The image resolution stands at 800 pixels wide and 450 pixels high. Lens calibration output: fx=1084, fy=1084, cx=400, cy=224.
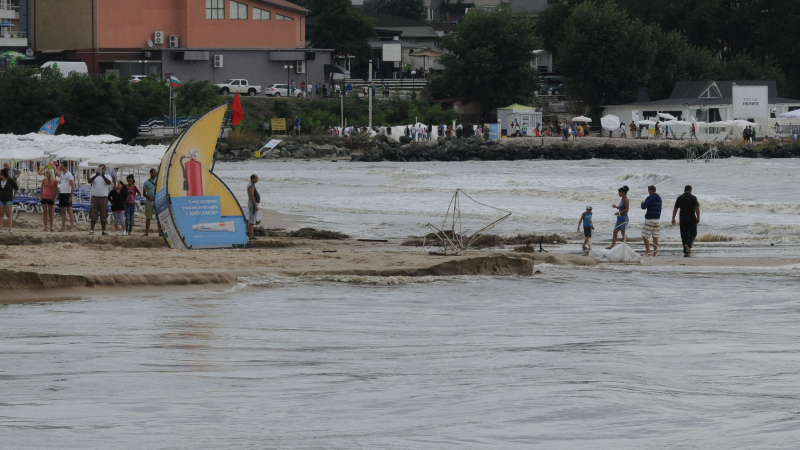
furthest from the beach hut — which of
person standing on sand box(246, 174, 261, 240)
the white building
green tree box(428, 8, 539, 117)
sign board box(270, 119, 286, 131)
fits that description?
person standing on sand box(246, 174, 261, 240)

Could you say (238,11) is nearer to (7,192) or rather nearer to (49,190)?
(49,190)

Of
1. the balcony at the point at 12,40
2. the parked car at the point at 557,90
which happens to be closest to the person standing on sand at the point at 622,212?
the balcony at the point at 12,40

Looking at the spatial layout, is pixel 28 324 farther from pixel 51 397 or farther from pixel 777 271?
pixel 777 271

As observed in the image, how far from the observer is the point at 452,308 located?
15.2 metres

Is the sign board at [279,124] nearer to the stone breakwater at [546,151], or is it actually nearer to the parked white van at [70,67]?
the stone breakwater at [546,151]

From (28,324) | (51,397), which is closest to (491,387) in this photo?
(51,397)

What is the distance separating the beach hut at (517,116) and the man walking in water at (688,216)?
56817mm

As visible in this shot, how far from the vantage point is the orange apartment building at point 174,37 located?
73.6 metres

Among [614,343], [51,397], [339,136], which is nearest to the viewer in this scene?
[51,397]

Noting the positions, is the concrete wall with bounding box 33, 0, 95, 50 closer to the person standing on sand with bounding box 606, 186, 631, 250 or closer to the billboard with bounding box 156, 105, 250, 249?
the billboard with bounding box 156, 105, 250, 249

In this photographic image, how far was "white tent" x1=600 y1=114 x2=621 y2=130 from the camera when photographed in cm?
7625

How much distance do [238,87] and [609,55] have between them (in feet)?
89.5

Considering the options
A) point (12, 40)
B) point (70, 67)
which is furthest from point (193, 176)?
point (12, 40)

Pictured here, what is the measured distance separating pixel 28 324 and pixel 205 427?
4903 millimetres
